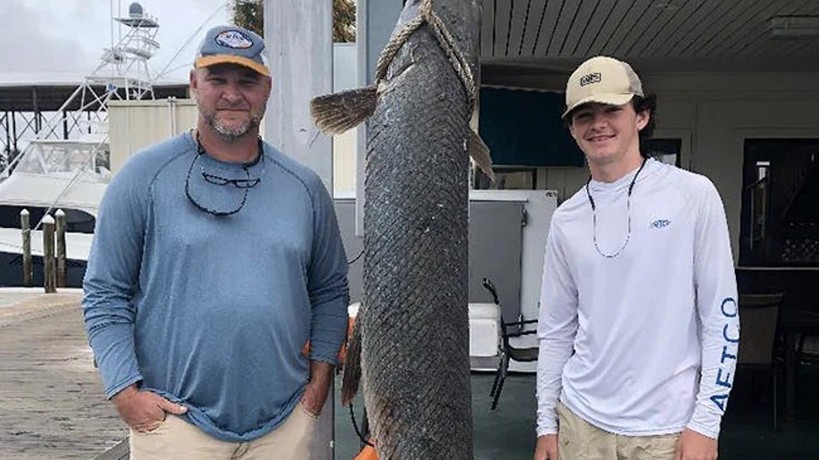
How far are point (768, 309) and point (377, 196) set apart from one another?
440 centimetres

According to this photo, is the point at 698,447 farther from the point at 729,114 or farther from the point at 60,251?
the point at 60,251

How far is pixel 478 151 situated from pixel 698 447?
0.93 meters

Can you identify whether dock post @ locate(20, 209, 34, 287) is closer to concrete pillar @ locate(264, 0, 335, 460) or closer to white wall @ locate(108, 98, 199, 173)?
white wall @ locate(108, 98, 199, 173)

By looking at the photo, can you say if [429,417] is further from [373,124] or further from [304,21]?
[304,21]

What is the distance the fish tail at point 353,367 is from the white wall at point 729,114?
21.5ft

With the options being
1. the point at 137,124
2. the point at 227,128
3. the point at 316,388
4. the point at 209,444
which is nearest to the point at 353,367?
the point at 316,388

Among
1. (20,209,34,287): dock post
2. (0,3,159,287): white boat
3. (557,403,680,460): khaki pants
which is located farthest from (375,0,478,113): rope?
(0,3,159,287): white boat

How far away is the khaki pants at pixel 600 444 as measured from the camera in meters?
2.08

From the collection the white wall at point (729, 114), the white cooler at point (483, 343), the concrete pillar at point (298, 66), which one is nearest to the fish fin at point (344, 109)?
the concrete pillar at point (298, 66)

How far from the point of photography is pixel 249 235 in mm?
2246

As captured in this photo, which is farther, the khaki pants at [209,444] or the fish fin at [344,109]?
the khaki pants at [209,444]

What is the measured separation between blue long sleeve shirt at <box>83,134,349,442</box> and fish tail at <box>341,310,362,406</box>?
0.87 feet

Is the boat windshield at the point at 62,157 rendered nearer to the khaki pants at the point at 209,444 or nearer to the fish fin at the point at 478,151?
the khaki pants at the point at 209,444

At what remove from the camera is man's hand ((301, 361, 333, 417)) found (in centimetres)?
244
